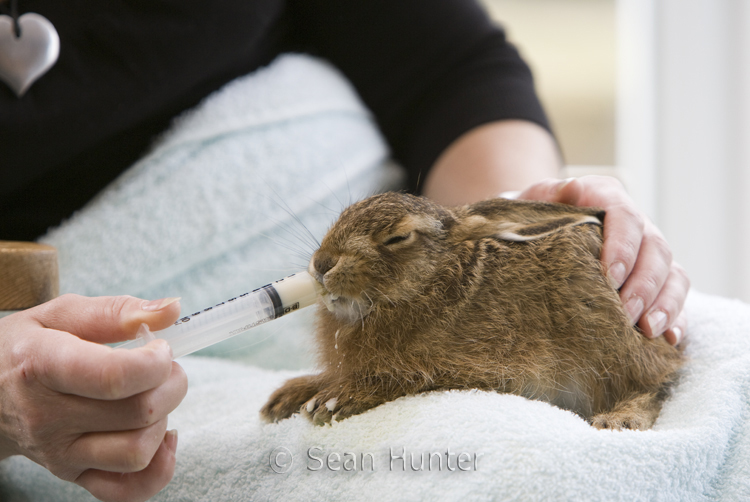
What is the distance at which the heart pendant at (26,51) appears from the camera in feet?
3.04

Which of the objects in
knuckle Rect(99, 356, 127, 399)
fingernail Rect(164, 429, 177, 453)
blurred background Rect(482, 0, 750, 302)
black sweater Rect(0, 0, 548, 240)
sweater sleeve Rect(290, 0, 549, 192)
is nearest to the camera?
knuckle Rect(99, 356, 127, 399)

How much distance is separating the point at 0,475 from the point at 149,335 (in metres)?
0.49

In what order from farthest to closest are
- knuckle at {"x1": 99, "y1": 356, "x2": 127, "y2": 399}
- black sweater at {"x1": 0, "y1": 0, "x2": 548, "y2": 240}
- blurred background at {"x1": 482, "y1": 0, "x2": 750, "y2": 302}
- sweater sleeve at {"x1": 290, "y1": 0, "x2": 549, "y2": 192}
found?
1. blurred background at {"x1": 482, "y1": 0, "x2": 750, "y2": 302}
2. sweater sleeve at {"x1": 290, "y1": 0, "x2": 549, "y2": 192}
3. black sweater at {"x1": 0, "y1": 0, "x2": 548, "y2": 240}
4. knuckle at {"x1": 99, "y1": 356, "x2": 127, "y2": 399}

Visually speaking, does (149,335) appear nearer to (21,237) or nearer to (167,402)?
(167,402)

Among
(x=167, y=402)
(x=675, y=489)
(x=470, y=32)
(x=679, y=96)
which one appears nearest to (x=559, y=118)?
(x=679, y=96)

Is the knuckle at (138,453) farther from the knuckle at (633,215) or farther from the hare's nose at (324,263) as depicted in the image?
the knuckle at (633,215)

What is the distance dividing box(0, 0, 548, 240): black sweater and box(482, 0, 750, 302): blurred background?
21.3 inches

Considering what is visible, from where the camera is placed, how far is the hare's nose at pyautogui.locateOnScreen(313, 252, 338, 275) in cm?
64

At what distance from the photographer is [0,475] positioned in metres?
0.82

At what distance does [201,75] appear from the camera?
1153 millimetres

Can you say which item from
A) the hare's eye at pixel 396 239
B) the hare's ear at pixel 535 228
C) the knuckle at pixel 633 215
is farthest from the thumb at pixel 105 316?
the knuckle at pixel 633 215

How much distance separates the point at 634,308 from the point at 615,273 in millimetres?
55

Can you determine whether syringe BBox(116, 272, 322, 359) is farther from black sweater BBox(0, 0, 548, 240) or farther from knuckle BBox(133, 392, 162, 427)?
black sweater BBox(0, 0, 548, 240)

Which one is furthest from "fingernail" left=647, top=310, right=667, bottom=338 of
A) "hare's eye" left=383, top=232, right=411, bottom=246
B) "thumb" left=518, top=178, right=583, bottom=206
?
"hare's eye" left=383, top=232, right=411, bottom=246
